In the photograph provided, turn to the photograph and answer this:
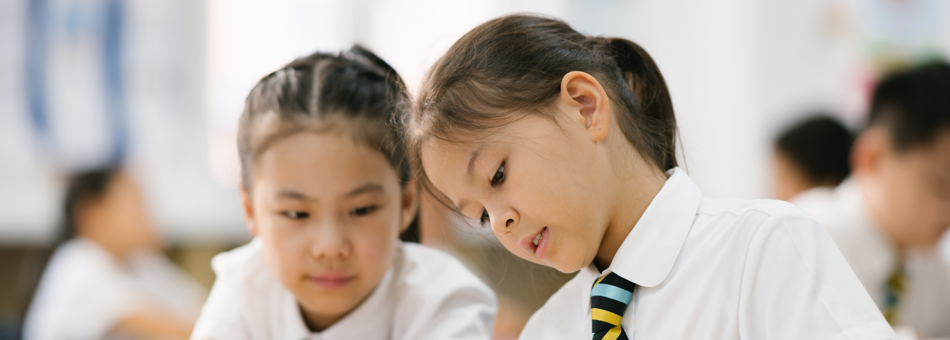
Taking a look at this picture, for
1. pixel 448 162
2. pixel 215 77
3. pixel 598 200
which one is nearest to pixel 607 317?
pixel 598 200

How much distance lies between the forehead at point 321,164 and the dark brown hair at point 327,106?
1cm

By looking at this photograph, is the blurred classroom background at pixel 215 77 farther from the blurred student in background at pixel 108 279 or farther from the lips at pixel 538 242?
the lips at pixel 538 242

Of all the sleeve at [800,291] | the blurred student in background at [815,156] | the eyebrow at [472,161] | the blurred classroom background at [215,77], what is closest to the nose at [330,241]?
the eyebrow at [472,161]

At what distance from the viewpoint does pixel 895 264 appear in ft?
5.18

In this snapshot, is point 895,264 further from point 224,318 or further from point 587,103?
point 224,318

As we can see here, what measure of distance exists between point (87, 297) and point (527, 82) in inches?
76.0

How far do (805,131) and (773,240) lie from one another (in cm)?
162

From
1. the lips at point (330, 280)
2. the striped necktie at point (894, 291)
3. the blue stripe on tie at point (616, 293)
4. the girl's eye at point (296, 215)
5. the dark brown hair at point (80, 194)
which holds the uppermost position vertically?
the blue stripe on tie at point (616, 293)

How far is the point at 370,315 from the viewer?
3.07 feet

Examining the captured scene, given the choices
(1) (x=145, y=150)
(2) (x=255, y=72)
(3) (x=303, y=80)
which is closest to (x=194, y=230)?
(1) (x=145, y=150)

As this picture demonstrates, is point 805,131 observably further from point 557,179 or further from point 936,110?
point 557,179

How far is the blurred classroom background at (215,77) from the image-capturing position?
306 centimetres

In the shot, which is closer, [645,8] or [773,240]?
[773,240]

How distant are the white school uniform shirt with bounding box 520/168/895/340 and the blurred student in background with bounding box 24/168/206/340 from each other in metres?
1.77
